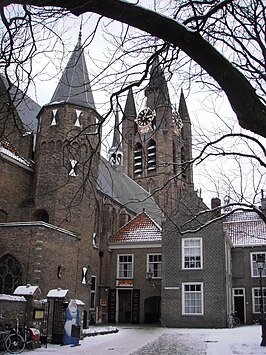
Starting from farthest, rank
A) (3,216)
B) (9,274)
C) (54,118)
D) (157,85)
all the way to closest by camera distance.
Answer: (54,118)
(3,216)
(9,274)
(157,85)

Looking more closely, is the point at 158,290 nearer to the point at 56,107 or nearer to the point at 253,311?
the point at 253,311

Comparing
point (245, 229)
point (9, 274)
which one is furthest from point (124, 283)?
point (9, 274)

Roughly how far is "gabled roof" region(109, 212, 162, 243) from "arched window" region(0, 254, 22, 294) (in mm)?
12612

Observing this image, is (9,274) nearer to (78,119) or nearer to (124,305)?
(78,119)

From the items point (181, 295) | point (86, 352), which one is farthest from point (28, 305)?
point (181, 295)

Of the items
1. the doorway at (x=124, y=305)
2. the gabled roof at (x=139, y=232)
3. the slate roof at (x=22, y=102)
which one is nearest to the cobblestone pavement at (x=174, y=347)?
the slate roof at (x=22, y=102)

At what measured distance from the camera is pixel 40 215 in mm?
24438

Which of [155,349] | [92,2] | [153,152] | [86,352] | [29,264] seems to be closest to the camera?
[92,2]

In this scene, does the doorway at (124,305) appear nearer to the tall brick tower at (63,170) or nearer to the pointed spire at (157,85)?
the tall brick tower at (63,170)

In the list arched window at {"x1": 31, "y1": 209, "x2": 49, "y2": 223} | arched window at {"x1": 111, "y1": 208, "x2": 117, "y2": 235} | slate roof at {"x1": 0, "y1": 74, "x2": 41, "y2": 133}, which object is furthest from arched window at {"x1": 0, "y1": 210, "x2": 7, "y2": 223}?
arched window at {"x1": 111, "y1": 208, "x2": 117, "y2": 235}

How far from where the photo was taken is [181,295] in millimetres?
25938

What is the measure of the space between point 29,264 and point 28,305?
481cm

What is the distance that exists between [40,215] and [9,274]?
539 centimetres

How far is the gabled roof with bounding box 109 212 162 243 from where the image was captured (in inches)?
1212
